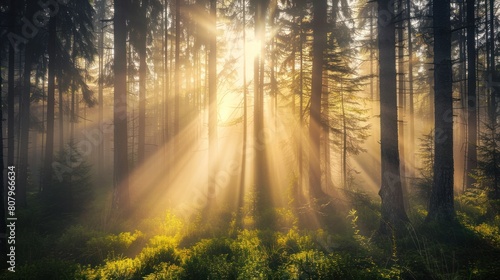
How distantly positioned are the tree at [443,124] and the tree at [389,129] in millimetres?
1991

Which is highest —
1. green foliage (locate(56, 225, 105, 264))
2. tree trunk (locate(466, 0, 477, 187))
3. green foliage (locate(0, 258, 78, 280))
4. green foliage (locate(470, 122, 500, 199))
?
tree trunk (locate(466, 0, 477, 187))

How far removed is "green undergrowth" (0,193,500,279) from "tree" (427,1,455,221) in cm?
82

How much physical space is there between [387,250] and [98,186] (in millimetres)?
23418

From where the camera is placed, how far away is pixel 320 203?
11.2 metres

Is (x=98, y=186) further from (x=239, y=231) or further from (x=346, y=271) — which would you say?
(x=346, y=271)

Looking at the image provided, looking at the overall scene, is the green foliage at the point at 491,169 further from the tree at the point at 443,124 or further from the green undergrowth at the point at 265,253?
the tree at the point at 443,124

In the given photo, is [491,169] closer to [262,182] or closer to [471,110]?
[471,110]

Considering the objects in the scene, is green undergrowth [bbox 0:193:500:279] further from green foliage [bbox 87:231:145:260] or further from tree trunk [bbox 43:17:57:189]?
tree trunk [bbox 43:17:57:189]

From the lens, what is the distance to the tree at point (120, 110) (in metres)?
10.2

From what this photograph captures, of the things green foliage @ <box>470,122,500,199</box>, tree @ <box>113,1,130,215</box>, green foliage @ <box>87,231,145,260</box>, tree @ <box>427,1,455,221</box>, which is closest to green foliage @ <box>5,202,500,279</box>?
green foliage @ <box>87,231,145,260</box>

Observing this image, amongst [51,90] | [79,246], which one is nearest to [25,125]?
[51,90]

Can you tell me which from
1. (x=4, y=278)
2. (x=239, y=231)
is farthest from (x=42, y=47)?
(x=239, y=231)

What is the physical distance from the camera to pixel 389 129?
7.19m

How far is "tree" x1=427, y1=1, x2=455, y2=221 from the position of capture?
8094 millimetres
